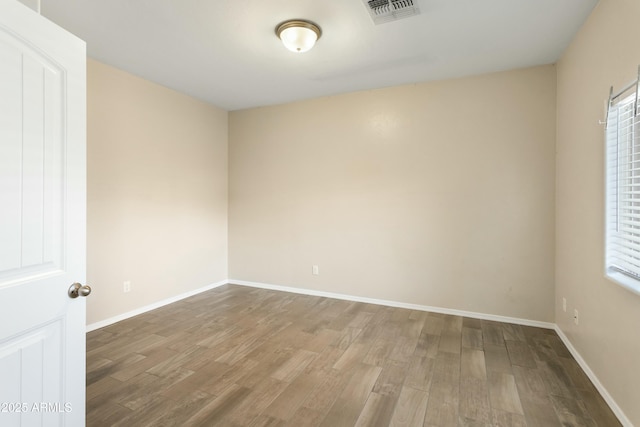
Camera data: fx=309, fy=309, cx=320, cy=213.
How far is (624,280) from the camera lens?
183cm

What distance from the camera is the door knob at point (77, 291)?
133 centimetres

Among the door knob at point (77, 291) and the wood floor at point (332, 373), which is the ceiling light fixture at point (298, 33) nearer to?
the door knob at point (77, 291)

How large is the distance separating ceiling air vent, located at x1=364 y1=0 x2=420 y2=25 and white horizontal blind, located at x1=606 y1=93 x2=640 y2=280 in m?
1.46

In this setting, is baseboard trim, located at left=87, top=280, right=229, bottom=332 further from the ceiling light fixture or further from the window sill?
the window sill

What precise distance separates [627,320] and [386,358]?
1583mm

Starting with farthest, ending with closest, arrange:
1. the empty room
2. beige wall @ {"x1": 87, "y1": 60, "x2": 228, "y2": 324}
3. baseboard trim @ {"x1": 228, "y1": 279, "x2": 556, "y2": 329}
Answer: baseboard trim @ {"x1": 228, "y1": 279, "x2": 556, "y2": 329} → beige wall @ {"x1": 87, "y1": 60, "x2": 228, "y2": 324} → the empty room

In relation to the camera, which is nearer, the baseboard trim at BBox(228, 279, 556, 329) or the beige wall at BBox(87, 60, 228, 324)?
the beige wall at BBox(87, 60, 228, 324)

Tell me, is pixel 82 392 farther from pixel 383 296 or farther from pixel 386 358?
pixel 383 296

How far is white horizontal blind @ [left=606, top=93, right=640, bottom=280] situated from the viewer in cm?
185

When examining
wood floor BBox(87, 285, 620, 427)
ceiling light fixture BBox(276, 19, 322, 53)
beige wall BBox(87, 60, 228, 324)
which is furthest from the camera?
beige wall BBox(87, 60, 228, 324)

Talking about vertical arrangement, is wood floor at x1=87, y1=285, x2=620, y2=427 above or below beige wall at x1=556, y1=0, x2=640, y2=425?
below

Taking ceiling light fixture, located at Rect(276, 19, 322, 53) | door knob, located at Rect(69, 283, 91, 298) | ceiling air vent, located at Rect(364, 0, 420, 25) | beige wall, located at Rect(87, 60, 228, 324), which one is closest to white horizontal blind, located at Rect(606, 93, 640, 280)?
ceiling air vent, located at Rect(364, 0, 420, 25)

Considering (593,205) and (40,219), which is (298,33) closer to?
(40,219)

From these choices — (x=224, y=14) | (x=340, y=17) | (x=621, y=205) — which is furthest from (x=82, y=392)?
(x=621, y=205)
